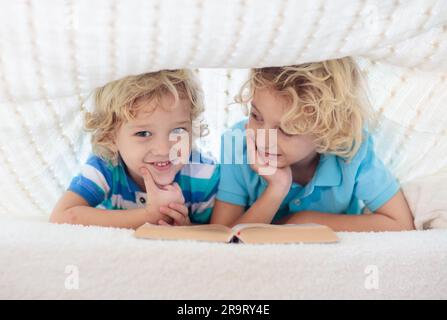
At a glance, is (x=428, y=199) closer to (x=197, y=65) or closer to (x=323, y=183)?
(x=323, y=183)

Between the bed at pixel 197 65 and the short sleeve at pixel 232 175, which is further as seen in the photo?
the short sleeve at pixel 232 175

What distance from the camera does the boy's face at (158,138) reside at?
3.47 feet

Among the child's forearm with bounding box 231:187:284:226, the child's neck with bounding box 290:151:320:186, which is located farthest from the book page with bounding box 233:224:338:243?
the child's neck with bounding box 290:151:320:186

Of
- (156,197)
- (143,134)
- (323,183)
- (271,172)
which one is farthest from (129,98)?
(323,183)

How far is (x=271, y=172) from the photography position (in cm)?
109

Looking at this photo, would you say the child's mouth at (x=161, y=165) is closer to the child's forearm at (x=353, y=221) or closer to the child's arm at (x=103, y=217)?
the child's arm at (x=103, y=217)

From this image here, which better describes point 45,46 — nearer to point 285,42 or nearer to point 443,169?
point 285,42

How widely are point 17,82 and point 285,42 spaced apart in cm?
37

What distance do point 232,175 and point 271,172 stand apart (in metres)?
0.09

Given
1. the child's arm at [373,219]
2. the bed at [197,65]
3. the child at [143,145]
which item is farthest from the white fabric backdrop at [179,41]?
the child's arm at [373,219]

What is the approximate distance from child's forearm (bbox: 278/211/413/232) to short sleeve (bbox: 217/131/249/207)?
0.12 metres

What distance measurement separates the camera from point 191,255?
770mm

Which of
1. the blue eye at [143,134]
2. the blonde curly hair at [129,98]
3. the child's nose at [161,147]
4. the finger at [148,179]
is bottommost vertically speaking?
the finger at [148,179]

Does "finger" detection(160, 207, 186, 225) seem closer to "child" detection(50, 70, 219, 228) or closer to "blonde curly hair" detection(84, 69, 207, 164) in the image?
"child" detection(50, 70, 219, 228)
